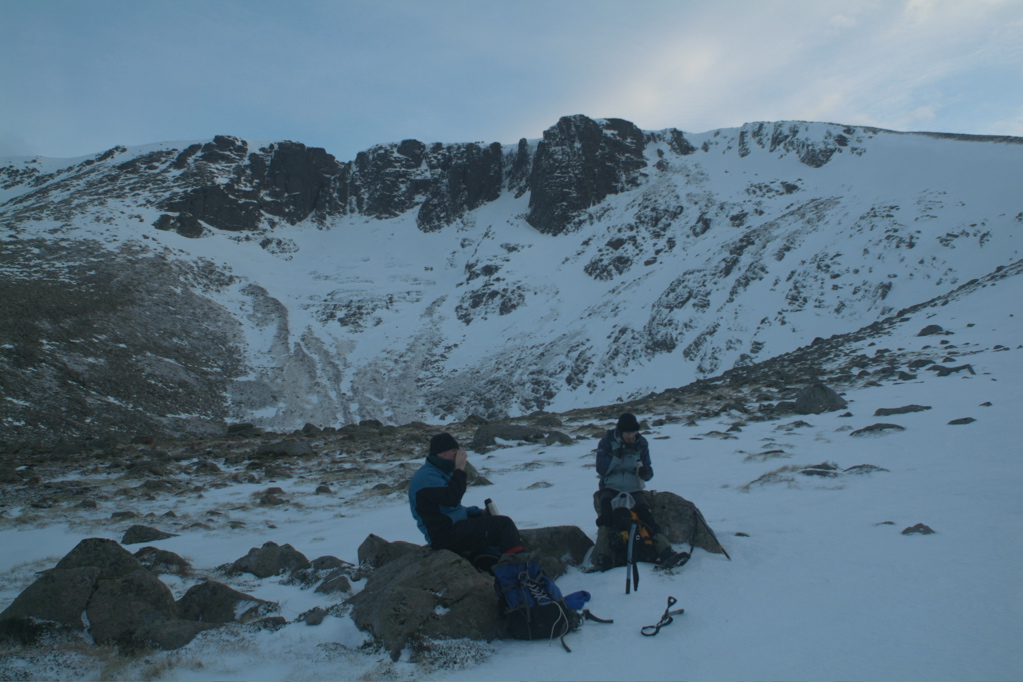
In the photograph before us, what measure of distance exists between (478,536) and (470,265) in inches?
2501

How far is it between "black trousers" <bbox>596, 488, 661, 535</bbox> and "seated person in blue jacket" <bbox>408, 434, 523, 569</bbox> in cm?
128

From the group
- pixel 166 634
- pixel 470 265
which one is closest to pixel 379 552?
pixel 166 634

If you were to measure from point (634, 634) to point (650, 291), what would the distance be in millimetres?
45564

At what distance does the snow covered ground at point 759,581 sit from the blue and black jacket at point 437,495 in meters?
1.12

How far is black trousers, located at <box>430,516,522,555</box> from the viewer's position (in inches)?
219

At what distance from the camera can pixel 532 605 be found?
4613 millimetres

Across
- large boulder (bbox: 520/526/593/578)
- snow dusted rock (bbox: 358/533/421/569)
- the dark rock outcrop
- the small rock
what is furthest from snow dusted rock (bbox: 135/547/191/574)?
the dark rock outcrop

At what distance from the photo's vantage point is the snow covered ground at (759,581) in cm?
397

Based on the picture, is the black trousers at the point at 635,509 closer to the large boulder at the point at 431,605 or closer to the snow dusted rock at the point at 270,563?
the large boulder at the point at 431,605

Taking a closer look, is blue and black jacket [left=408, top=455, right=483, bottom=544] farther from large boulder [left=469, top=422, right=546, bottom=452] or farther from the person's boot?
large boulder [left=469, top=422, right=546, bottom=452]

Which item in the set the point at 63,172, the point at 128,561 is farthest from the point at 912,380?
the point at 63,172

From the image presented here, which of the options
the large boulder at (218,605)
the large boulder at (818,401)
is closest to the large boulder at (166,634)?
the large boulder at (218,605)

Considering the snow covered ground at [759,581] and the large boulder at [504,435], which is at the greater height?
the snow covered ground at [759,581]

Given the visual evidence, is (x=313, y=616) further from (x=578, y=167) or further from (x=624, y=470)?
(x=578, y=167)
